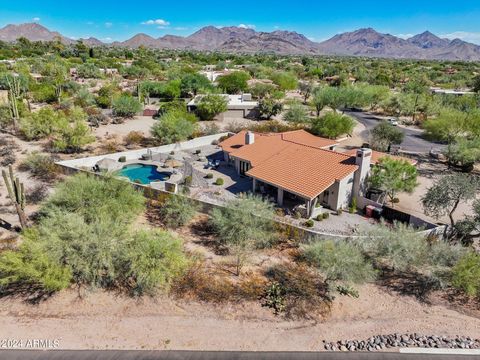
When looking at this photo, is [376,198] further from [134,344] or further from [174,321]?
[134,344]

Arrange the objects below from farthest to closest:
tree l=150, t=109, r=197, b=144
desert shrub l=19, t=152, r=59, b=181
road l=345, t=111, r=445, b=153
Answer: road l=345, t=111, r=445, b=153, tree l=150, t=109, r=197, b=144, desert shrub l=19, t=152, r=59, b=181

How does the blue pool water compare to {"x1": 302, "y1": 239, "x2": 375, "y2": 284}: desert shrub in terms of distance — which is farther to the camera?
the blue pool water

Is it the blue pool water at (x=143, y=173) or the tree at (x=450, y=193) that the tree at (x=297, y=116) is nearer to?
the blue pool water at (x=143, y=173)

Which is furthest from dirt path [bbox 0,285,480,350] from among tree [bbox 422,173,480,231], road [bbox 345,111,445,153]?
road [bbox 345,111,445,153]

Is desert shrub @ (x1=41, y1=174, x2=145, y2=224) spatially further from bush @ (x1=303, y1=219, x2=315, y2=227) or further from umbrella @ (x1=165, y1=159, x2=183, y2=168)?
umbrella @ (x1=165, y1=159, x2=183, y2=168)

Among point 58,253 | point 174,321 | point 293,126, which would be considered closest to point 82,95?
point 293,126

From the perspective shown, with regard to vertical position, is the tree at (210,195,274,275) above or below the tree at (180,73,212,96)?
below

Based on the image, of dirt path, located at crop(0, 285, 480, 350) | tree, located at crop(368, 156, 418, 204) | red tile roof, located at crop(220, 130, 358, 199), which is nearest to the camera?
dirt path, located at crop(0, 285, 480, 350)

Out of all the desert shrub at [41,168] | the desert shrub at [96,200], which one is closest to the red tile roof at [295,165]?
the desert shrub at [96,200]
